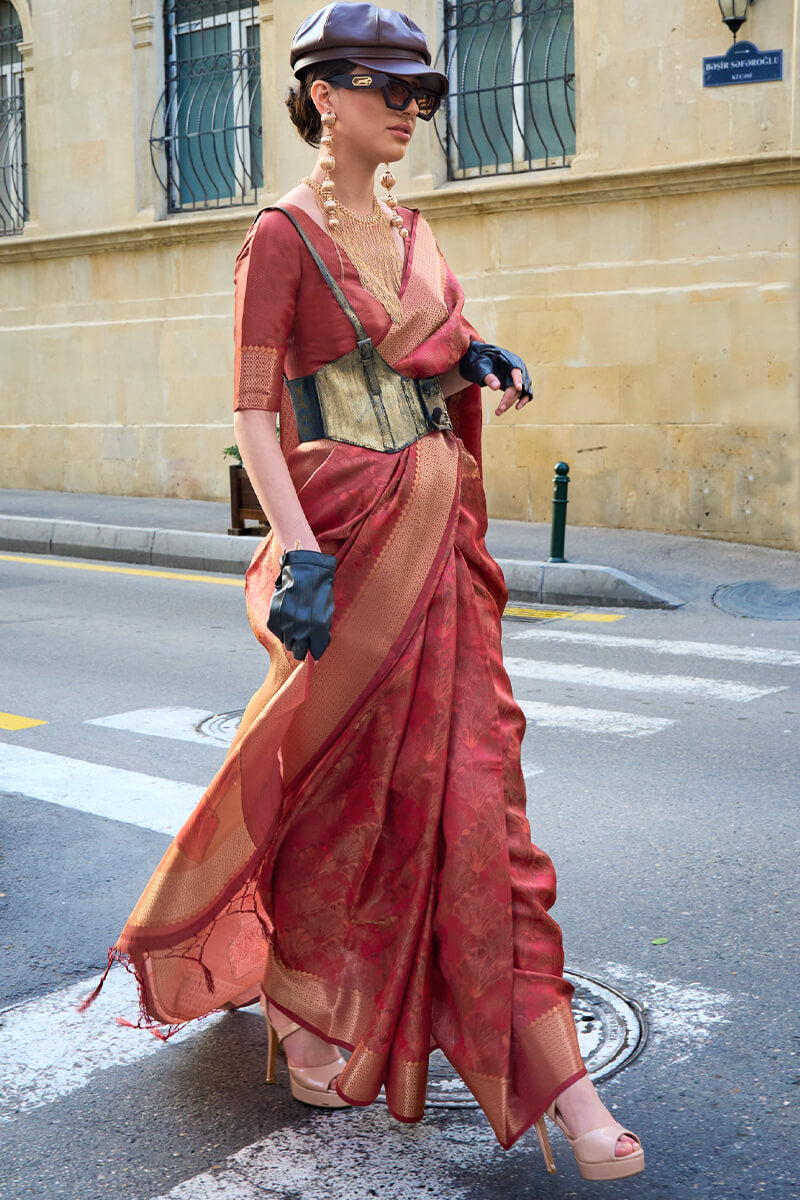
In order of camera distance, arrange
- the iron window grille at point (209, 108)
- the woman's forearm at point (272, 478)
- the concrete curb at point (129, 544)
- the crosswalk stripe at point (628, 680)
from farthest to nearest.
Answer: the iron window grille at point (209, 108), the concrete curb at point (129, 544), the crosswalk stripe at point (628, 680), the woman's forearm at point (272, 478)

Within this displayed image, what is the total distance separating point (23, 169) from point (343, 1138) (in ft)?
54.3

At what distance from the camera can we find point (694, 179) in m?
11.7

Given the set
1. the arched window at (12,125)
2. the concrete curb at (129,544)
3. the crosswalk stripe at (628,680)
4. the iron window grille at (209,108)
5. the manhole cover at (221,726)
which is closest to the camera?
the manhole cover at (221,726)

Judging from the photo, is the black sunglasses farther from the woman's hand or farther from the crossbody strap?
the woman's hand

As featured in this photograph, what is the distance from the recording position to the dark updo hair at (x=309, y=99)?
280 cm

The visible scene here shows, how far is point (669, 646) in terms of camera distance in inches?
324

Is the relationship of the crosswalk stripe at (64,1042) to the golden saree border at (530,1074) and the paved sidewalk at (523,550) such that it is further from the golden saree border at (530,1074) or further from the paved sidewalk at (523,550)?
the paved sidewalk at (523,550)

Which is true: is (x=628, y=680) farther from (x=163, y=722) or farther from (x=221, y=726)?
(x=163, y=722)

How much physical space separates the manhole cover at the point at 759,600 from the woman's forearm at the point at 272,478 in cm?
683

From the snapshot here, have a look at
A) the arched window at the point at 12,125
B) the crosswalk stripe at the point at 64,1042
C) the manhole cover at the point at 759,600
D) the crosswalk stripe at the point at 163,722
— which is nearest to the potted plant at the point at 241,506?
the manhole cover at the point at 759,600

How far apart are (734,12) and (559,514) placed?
13.8ft

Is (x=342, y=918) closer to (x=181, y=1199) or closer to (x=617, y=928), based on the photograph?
(x=181, y=1199)

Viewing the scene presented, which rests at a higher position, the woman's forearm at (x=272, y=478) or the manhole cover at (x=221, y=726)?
the woman's forearm at (x=272, y=478)

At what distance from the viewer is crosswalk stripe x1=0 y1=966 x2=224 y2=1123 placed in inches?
120
